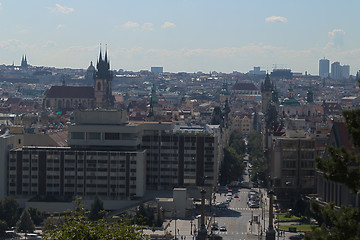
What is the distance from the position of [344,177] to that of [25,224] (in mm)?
40337

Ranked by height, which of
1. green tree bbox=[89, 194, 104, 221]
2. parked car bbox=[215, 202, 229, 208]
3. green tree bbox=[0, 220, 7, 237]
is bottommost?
green tree bbox=[0, 220, 7, 237]

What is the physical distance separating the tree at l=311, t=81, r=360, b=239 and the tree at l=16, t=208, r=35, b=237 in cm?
3957

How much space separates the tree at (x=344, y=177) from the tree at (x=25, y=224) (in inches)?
1558

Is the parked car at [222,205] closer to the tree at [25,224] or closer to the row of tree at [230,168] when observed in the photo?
the row of tree at [230,168]

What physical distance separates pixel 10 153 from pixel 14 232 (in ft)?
37.4

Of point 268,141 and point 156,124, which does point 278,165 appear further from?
point 268,141

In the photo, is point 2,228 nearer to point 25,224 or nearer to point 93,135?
point 25,224

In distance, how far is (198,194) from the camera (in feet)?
267

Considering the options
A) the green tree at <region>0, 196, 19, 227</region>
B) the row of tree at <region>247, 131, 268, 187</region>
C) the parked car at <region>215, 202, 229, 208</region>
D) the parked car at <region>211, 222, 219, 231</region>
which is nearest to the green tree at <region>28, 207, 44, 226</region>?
the green tree at <region>0, 196, 19, 227</region>

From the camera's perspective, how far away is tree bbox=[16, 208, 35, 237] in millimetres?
67250

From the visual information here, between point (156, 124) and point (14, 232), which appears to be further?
point (156, 124)

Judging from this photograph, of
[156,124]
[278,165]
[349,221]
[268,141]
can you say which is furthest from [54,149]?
[349,221]

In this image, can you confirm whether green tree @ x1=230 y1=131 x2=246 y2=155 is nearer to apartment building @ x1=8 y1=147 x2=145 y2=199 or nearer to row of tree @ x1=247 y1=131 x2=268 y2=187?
row of tree @ x1=247 y1=131 x2=268 y2=187

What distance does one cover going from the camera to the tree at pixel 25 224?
67.2m
